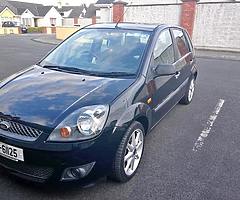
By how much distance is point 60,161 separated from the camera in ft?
7.60

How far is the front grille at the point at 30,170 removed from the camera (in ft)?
7.84

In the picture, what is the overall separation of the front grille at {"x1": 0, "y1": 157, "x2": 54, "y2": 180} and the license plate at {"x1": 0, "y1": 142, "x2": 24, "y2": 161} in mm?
50

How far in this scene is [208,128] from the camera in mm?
4492

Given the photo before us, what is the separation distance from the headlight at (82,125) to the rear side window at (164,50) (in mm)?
1318

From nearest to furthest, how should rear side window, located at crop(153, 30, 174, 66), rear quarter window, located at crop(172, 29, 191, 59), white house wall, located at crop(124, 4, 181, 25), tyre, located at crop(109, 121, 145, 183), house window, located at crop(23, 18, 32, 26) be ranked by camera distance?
tyre, located at crop(109, 121, 145, 183) → rear side window, located at crop(153, 30, 174, 66) → rear quarter window, located at crop(172, 29, 191, 59) → white house wall, located at crop(124, 4, 181, 25) → house window, located at crop(23, 18, 32, 26)

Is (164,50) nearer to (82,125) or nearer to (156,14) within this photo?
(82,125)

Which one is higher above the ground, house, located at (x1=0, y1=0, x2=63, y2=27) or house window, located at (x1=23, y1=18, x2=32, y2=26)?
house, located at (x1=0, y1=0, x2=63, y2=27)

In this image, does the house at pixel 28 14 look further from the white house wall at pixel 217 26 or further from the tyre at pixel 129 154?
the tyre at pixel 129 154

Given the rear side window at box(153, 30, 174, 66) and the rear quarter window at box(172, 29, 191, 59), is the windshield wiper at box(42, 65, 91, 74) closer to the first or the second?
the rear side window at box(153, 30, 174, 66)

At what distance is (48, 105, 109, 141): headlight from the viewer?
2.34 m

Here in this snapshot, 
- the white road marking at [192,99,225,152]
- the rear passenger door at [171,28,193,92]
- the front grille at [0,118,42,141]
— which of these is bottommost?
the white road marking at [192,99,225,152]

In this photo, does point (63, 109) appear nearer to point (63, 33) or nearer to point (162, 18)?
point (162, 18)

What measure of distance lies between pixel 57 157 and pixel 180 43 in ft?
10.9

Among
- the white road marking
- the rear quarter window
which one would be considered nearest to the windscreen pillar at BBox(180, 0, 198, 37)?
the white road marking
